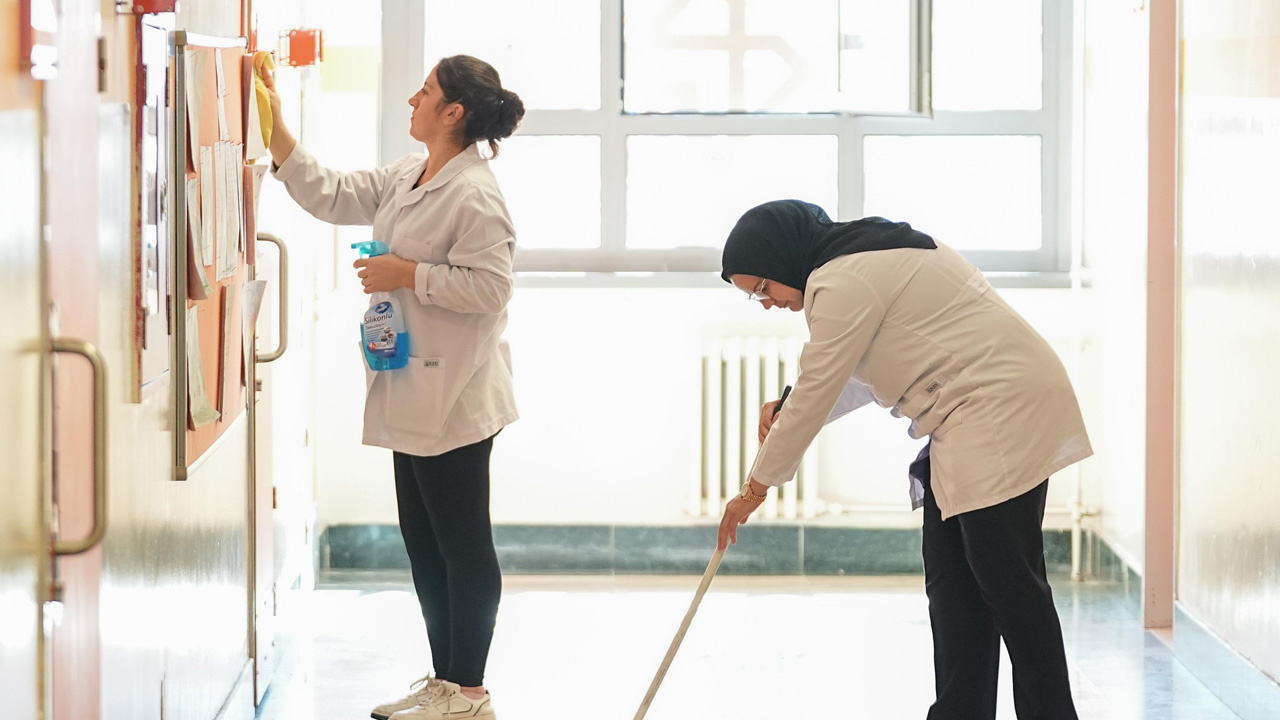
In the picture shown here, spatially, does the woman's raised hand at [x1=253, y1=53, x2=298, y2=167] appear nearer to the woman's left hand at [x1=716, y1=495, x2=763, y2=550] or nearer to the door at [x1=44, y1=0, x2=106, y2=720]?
the door at [x1=44, y1=0, x2=106, y2=720]

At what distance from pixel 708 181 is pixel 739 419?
32.7 inches

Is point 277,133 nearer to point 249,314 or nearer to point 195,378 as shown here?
point 249,314

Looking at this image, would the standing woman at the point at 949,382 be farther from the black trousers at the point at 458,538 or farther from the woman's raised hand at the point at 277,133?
the woman's raised hand at the point at 277,133

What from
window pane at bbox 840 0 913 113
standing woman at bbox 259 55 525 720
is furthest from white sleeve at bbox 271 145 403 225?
window pane at bbox 840 0 913 113

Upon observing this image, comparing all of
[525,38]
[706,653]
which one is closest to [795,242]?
[706,653]

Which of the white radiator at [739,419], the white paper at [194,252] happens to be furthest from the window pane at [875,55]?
the white paper at [194,252]

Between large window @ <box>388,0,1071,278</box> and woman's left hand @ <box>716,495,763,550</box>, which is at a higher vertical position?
large window @ <box>388,0,1071,278</box>

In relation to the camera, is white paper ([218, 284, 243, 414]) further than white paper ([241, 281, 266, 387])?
No

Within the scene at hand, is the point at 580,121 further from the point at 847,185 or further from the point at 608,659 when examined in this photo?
the point at 608,659

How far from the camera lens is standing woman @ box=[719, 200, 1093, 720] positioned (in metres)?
2.25

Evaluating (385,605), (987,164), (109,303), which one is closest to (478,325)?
(109,303)

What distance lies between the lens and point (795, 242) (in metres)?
2.31

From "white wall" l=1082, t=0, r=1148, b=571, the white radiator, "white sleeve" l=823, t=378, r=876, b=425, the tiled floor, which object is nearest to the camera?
"white sleeve" l=823, t=378, r=876, b=425

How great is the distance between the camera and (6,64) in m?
1.48
